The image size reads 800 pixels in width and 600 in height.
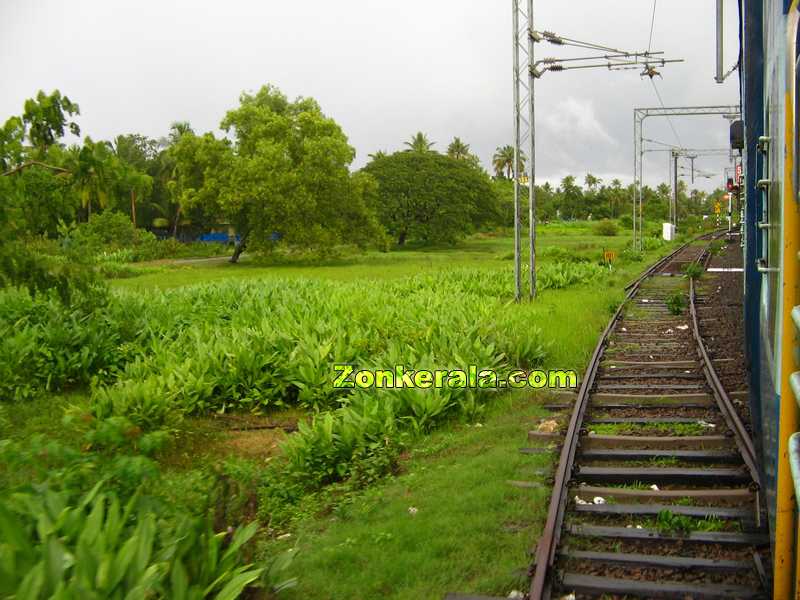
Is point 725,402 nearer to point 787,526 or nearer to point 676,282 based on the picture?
point 787,526

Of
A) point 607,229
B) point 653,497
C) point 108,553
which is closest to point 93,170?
point 108,553

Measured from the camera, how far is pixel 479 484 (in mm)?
6023

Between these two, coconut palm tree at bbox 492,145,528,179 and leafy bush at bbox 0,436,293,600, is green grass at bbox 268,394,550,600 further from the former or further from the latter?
coconut palm tree at bbox 492,145,528,179

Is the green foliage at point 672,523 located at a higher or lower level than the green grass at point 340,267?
lower

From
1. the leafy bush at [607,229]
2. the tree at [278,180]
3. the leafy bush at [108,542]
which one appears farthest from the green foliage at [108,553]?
the leafy bush at [607,229]

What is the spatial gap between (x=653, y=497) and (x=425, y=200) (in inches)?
1884

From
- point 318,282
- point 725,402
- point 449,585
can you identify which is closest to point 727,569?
point 449,585

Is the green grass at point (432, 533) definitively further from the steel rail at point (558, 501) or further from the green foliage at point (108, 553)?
the green foliage at point (108, 553)

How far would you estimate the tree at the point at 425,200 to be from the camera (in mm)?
52406

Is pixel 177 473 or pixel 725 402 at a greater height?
pixel 725 402

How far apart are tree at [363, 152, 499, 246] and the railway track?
43470 mm

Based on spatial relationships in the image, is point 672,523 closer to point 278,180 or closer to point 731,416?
point 731,416

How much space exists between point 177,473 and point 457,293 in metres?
11.3

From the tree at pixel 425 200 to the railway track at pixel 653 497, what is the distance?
143 feet
